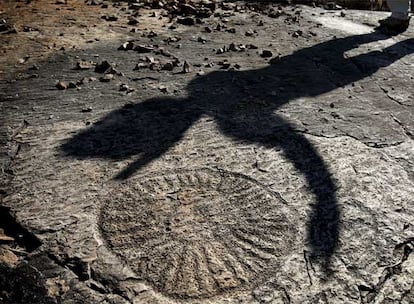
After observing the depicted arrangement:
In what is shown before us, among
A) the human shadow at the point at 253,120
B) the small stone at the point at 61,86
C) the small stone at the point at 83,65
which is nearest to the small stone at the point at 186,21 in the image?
the human shadow at the point at 253,120

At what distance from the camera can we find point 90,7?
16.8 ft

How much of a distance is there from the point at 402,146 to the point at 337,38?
2.26 m

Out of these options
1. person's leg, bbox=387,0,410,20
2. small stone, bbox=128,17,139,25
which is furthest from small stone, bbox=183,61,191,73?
person's leg, bbox=387,0,410,20

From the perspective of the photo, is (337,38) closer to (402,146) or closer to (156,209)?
(402,146)

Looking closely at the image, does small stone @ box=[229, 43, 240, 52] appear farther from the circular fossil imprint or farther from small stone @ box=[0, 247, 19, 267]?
small stone @ box=[0, 247, 19, 267]

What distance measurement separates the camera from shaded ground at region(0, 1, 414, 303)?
5.99 ft

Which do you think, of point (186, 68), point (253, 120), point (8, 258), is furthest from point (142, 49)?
point (8, 258)

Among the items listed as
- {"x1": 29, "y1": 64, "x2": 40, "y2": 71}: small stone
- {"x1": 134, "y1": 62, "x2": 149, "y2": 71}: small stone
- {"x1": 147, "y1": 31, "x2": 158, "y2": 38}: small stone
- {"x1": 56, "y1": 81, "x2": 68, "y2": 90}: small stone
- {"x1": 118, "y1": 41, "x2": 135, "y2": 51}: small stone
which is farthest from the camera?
{"x1": 147, "y1": 31, "x2": 158, "y2": 38}: small stone

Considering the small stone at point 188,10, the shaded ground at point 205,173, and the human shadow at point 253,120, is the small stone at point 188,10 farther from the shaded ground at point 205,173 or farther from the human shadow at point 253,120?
the human shadow at point 253,120

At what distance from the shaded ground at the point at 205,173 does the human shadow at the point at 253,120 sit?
0.01 m

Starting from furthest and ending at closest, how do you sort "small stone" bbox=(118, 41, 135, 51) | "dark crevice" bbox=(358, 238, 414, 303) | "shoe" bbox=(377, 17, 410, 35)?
"shoe" bbox=(377, 17, 410, 35) < "small stone" bbox=(118, 41, 135, 51) < "dark crevice" bbox=(358, 238, 414, 303)

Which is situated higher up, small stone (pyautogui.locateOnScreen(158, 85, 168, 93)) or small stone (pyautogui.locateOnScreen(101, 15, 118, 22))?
small stone (pyautogui.locateOnScreen(101, 15, 118, 22))

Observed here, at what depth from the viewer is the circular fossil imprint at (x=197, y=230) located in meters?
1.83

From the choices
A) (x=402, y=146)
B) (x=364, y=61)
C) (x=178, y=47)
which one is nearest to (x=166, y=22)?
(x=178, y=47)
